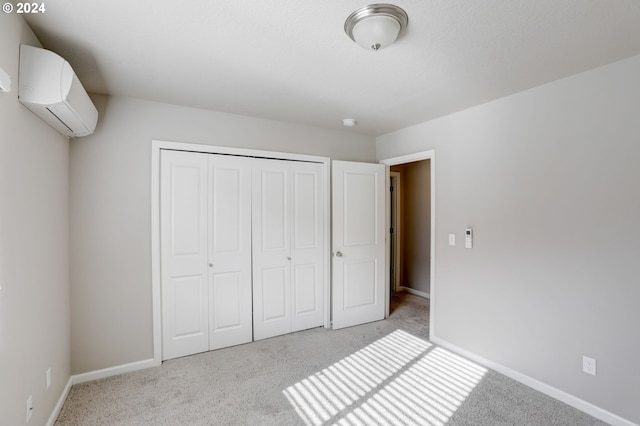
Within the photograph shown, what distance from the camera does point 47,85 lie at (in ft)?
5.52

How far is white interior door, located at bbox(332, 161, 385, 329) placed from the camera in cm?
373

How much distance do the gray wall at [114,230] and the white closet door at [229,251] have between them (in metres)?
0.54

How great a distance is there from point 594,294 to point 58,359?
3897mm

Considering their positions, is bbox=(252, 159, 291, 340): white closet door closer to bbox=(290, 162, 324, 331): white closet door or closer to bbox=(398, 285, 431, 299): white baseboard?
bbox=(290, 162, 324, 331): white closet door

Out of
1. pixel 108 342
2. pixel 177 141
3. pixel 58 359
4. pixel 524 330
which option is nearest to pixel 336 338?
pixel 524 330

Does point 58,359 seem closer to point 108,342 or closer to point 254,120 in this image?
point 108,342

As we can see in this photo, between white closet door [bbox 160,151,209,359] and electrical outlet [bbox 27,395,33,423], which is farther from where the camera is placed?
white closet door [bbox 160,151,209,359]

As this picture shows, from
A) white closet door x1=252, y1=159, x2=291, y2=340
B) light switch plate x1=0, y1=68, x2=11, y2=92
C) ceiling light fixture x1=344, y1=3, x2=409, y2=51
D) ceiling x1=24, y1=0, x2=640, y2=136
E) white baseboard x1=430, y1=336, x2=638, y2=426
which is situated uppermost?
ceiling x1=24, y1=0, x2=640, y2=136

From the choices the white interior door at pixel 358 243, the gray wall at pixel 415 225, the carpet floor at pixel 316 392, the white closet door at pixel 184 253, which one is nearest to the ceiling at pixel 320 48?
the white closet door at pixel 184 253

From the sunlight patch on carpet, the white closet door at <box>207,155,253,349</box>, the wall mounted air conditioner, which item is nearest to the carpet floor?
the sunlight patch on carpet

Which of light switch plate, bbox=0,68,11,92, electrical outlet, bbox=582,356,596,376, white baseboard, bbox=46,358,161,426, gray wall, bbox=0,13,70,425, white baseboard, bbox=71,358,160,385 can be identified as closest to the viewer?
light switch plate, bbox=0,68,11,92

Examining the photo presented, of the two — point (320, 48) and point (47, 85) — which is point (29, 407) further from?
point (320, 48)

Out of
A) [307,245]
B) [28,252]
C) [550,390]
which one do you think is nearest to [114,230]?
[28,252]

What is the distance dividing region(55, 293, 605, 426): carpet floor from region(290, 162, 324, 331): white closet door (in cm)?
49
